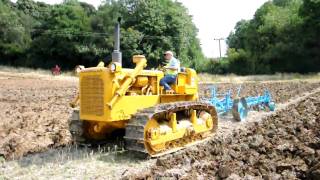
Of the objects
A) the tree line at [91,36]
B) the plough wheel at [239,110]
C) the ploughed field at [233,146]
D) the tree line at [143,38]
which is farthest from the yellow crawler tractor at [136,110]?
the tree line at [91,36]

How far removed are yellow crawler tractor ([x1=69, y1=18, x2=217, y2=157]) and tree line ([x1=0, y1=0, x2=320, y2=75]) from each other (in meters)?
37.0

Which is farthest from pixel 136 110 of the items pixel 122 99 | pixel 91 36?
pixel 91 36

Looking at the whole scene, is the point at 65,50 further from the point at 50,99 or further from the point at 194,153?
the point at 194,153

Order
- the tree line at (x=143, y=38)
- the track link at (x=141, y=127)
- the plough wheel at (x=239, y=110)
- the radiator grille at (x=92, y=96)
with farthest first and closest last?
1. the tree line at (x=143, y=38)
2. the plough wheel at (x=239, y=110)
3. the radiator grille at (x=92, y=96)
4. the track link at (x=141, y=127)

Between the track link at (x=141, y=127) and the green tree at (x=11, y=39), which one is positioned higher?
the green tree at (x=11, y=39)

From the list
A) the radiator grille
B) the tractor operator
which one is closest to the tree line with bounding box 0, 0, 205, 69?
the tractor operator

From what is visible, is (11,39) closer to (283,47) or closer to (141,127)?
(283,47)

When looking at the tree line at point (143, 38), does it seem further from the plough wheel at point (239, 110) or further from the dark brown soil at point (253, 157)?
the dark brown soil at point (253, 157)

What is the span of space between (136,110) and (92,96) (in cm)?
91

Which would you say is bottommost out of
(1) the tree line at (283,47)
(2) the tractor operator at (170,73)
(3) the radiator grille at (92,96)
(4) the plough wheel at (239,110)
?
(4) the plough wheel at (239,110)

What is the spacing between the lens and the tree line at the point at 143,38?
4781 centimetres

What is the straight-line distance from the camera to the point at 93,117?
844 centimetres

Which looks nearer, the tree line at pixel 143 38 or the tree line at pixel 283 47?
the tree line at pixel 283 47

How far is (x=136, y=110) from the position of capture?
851cm
